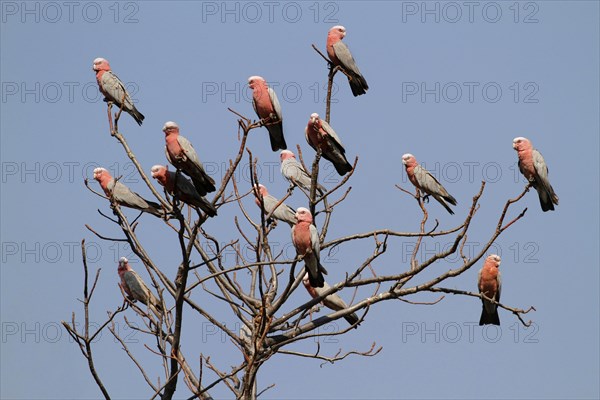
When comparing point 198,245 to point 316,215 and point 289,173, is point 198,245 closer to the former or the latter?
point 316,215

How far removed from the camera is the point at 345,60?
9.95 metres

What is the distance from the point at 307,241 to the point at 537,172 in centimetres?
291

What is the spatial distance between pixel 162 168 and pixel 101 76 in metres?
3.22

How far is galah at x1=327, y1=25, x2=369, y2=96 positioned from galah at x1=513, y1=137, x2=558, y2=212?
6.67ft

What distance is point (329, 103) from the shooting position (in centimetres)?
837

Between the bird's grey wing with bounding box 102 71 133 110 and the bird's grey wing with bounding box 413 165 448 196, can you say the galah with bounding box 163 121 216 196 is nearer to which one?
the bird's grey wing with bounding box 102 71 133 110

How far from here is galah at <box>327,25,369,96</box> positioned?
9.90 m

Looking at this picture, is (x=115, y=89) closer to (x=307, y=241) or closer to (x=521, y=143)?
(x=307, y=241)

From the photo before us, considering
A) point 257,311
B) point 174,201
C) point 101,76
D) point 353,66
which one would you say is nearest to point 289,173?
point 353,66

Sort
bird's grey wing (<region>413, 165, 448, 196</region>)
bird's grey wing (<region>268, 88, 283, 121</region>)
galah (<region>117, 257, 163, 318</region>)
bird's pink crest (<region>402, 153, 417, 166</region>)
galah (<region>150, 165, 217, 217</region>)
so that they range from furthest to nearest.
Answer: galah (<region>117, 257, 163, 318</region>)
bird's pink crest (<region>402, 153, 417, 166</region>)
bird's grey wing (<region>413, 165, 448, 196</region>)
bird's grey wing (<region>268, 88, 283, 121</region>)
galah (<region>150, 165, 217, 217</region>)

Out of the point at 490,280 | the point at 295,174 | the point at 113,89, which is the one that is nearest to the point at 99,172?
the point at 113,89

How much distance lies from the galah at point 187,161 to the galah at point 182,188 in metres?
0.12

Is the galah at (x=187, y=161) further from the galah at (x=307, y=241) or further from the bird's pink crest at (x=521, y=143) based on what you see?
the bird's pink crest at (x=521, y=143)

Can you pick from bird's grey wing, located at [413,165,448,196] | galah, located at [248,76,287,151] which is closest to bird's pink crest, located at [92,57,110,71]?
galah, located at [248,76,287,151]
